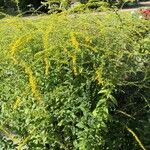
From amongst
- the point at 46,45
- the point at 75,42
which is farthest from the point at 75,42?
the point at 46,45

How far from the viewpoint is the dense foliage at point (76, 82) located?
138 inches

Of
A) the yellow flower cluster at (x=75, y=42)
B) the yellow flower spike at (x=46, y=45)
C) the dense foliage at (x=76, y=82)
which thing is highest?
the yellow flower cluster at (x=75, y=42)

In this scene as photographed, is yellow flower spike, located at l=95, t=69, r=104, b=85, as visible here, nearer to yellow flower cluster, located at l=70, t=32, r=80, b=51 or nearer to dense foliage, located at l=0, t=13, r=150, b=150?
dense foliage, located at l=0, t=13, r=150, b=150

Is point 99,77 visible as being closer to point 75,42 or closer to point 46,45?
point 75,42

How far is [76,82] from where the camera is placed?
3531 mm

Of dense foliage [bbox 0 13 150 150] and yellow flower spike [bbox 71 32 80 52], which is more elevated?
yellow flower spike [bbox 71 32 80 52]

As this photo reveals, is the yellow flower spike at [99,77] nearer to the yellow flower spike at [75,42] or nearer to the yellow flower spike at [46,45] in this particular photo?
the yellow flower spike at [75,42]

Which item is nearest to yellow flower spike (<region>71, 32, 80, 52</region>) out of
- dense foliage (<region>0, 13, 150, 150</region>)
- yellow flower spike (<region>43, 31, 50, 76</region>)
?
dense foliage (<region>0, 13, 150, 150</region>)

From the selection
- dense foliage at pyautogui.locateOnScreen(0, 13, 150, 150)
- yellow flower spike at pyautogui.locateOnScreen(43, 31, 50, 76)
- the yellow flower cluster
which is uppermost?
the yellow flower cluster

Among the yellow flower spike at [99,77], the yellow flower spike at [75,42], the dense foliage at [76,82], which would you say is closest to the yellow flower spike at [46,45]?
the dense foliage at [76,82]

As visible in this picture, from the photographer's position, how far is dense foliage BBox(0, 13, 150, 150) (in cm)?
350

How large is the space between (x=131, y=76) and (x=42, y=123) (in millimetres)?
728

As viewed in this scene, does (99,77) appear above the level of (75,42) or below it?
below

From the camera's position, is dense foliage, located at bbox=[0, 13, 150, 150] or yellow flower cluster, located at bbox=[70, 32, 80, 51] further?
dense foliage, located at bbox=[0, 13, 150, 150]
